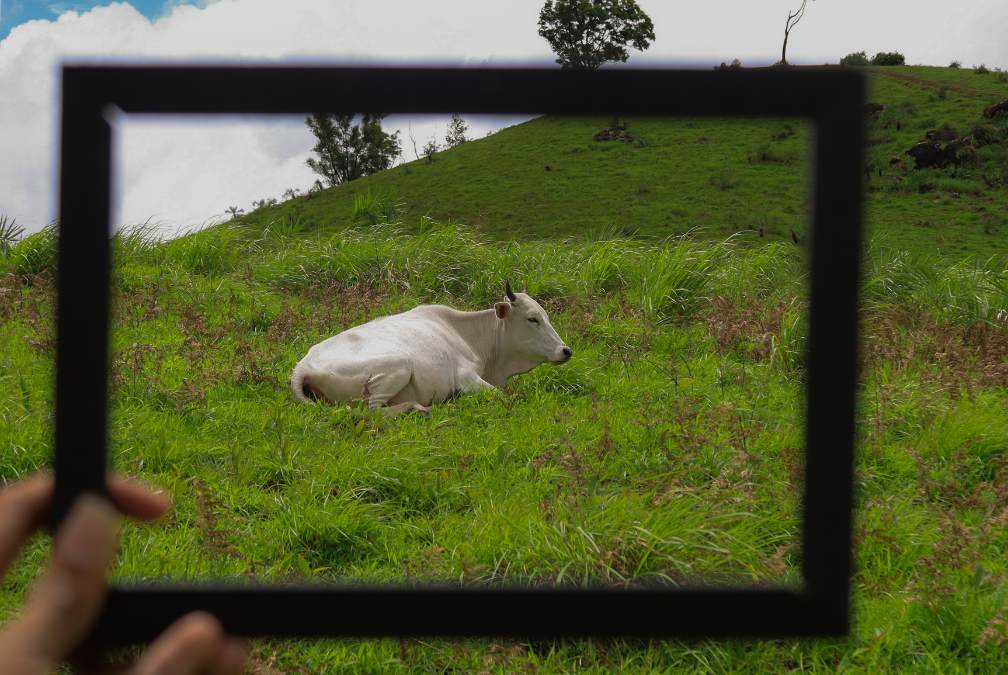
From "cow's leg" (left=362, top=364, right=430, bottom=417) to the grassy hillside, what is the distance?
46.7 ft

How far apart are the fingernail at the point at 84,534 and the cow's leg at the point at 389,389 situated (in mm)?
4592

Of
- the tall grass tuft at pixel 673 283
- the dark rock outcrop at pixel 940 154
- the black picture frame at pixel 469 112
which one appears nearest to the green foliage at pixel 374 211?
the tall grass tuft at pixel 673 283

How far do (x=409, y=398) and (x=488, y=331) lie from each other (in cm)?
117

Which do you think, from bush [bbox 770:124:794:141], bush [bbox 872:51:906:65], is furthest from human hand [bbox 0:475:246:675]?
bush [bbox 872:51:906:65]

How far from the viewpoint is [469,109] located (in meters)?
1.00

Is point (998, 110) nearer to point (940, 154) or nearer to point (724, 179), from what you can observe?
point (940, 154)

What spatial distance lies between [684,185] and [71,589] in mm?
28986

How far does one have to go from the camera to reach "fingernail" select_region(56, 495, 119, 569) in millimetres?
1016

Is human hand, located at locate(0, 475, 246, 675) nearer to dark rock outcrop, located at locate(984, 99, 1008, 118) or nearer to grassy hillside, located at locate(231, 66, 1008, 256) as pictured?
grassy hillside, located at locate(231, 66, 1008, 256)

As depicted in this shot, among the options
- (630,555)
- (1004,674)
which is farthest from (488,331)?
(1004,674)

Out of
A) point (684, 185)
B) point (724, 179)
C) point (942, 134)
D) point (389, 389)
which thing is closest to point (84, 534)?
point (389, 389)

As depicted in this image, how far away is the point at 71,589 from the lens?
1.05 meters

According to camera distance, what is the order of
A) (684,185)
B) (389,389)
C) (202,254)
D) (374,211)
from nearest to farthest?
(389,389) → (202,254) → (374,211) → (684,185)

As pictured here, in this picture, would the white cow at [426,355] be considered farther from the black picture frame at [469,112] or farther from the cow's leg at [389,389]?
the black picture frame at [469,112]
